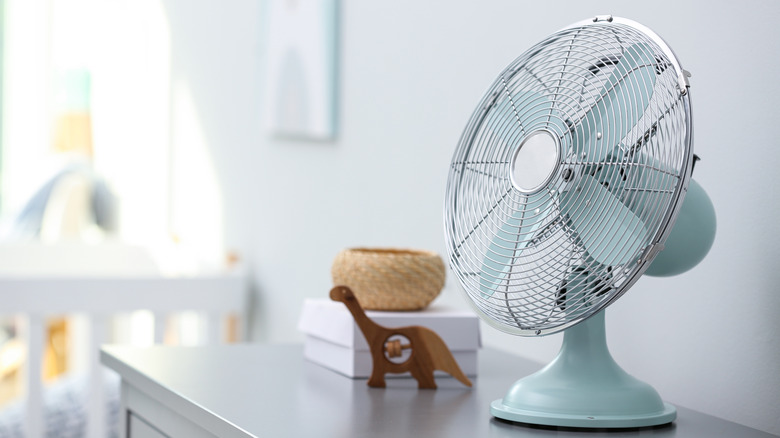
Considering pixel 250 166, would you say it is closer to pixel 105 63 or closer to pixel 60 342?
pixel 60 342

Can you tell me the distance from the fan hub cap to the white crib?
4.97ft

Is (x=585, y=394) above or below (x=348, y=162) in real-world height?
below

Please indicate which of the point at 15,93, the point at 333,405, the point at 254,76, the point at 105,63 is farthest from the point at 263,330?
the point at 15,93

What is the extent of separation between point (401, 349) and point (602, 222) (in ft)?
1.04

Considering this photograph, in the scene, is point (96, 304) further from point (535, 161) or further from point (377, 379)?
point (535, 161)

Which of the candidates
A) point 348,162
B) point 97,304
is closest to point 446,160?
point 348,162

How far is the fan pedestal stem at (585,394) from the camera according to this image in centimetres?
75

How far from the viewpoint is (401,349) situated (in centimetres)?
97

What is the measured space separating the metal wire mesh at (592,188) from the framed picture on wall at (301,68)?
3.57ft

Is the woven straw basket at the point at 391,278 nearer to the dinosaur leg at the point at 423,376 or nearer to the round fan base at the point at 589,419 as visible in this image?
the dinosaur leg at the point at 423,376

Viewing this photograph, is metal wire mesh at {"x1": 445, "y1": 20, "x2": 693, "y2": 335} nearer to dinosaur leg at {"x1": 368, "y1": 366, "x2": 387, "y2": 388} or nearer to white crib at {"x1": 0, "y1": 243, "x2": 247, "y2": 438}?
dinosaur leg at {"x1": 368, "y1": 366, "x2": 387, "y2": 388}

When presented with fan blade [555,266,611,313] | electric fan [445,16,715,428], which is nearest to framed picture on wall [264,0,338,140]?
electric fan [445,16,715,428]

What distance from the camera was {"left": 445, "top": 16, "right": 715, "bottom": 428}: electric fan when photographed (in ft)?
2.30

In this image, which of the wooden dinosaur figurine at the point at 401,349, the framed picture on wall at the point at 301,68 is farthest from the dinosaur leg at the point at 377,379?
the framed picture on wall at the point at 301,68
